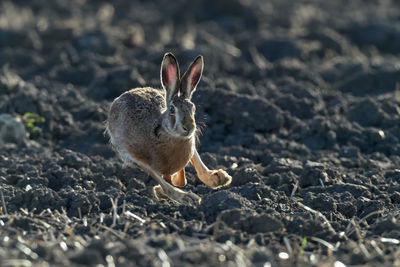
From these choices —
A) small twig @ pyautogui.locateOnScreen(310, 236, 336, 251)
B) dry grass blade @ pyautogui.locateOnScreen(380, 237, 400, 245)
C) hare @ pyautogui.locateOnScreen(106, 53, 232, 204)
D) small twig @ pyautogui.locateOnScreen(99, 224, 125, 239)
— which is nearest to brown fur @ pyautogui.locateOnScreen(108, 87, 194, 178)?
hare @ pyautogui.locateOnScreen(106, 53, 232, 204)

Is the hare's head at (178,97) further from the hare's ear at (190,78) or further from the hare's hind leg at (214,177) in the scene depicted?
the hare's hind leg at (214,177)

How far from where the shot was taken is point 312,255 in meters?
5.25

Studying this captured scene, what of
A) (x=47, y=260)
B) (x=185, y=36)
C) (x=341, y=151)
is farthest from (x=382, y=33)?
(x=47, y=260)

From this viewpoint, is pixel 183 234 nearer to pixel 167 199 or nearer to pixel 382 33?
pixel 167 199

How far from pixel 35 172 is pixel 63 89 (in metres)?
3.81

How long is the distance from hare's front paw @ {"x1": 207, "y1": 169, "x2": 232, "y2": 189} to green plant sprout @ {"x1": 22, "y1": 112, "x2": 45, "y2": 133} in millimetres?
3131

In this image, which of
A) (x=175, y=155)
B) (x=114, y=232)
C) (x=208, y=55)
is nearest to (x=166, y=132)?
(x=175, y=155)

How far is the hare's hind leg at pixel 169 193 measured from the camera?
6879mm

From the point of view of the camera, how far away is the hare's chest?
6957 millimetres

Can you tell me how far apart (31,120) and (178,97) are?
10.7ft

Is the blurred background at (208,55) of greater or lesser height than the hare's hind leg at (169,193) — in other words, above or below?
below

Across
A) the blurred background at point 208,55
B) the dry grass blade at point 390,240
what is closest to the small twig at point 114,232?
the dry grass blade at point 390,240

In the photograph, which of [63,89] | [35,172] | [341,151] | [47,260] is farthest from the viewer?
[63,89]

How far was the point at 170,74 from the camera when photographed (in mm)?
6988
